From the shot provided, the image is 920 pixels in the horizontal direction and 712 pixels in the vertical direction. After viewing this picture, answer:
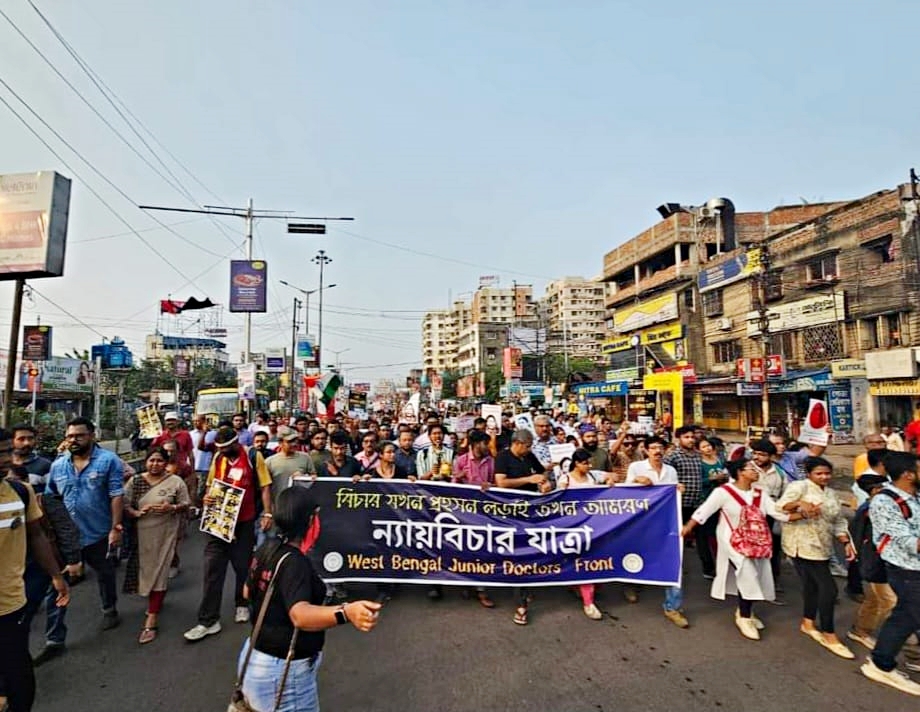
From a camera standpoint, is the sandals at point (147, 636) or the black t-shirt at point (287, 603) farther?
the sandals at point (147, 636)

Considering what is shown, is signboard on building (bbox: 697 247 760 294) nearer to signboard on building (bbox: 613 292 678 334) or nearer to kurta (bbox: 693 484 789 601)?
signboard on building (bbox: 613 292 678 334)

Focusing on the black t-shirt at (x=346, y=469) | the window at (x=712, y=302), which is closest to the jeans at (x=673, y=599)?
the black t-shirt at (x=346, y=469)

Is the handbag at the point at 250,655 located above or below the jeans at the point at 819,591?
above

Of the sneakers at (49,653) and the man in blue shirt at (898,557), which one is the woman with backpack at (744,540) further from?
the sneakers at (49,653)

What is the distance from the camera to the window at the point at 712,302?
31.8 metres

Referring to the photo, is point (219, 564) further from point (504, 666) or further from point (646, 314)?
point (646, 314)

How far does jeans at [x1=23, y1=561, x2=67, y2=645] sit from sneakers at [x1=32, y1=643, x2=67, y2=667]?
2cm

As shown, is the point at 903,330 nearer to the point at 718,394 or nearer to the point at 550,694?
the point at 718,394

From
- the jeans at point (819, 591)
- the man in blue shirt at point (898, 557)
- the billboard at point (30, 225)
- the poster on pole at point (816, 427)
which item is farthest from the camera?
the billboard at point (30, 225)

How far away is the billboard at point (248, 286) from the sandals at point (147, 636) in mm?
14669

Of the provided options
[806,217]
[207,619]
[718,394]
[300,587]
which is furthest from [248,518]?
[806,217]

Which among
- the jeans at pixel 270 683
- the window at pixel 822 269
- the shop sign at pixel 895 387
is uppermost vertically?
the window at pixel 822 269

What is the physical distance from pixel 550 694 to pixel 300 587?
224cm

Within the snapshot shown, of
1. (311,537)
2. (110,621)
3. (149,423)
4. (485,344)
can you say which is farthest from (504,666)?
(485,344)
